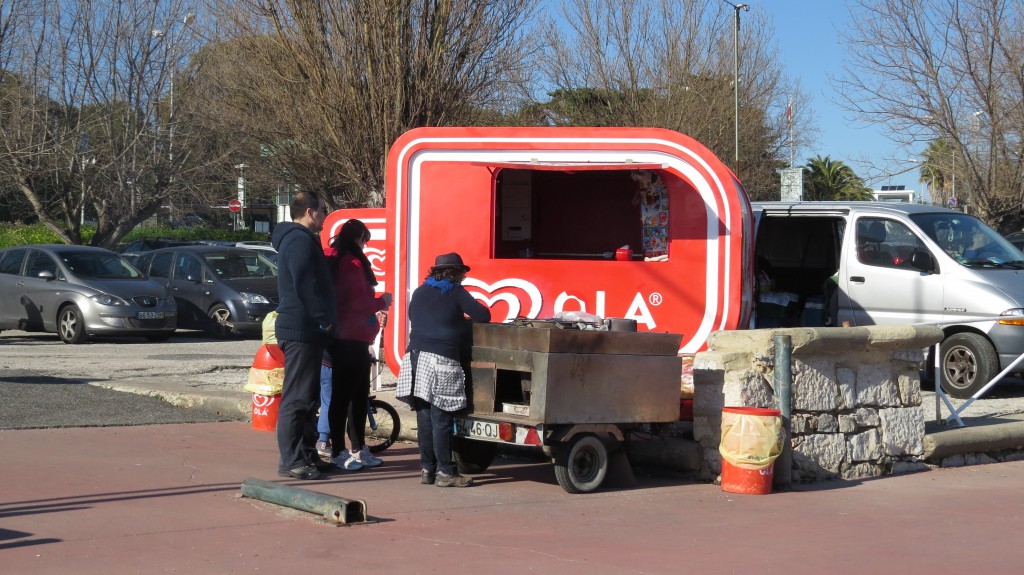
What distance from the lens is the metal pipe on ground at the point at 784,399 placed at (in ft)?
26.3

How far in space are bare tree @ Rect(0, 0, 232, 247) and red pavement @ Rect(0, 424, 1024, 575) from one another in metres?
18.6

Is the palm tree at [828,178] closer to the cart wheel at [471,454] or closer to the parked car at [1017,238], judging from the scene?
the parked car at [1017,238]

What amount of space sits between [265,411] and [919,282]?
23.0ft

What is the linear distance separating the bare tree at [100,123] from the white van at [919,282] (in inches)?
714

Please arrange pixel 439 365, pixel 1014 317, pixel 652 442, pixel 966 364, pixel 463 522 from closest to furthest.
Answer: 1. pixel 463 522
2. pixel 439 365
3. pixel 652 442
4. pixel 1014 317
5. pixel 966 364

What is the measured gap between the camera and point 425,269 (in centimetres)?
1023

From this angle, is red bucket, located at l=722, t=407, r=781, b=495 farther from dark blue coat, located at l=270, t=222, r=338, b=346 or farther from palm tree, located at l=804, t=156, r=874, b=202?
palm tree, located at l=804, t=156, r=874, b=202

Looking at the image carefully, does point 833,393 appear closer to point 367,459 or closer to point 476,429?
point 476,429

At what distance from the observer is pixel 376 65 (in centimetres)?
1602

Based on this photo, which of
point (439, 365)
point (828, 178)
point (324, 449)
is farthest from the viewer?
point (828, 178)

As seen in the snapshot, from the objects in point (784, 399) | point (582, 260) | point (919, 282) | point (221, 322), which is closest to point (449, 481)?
point (784, 399)

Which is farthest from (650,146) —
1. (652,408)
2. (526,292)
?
(652,408)

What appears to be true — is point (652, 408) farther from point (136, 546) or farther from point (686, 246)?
point (136, 546)

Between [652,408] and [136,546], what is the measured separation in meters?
3.55
